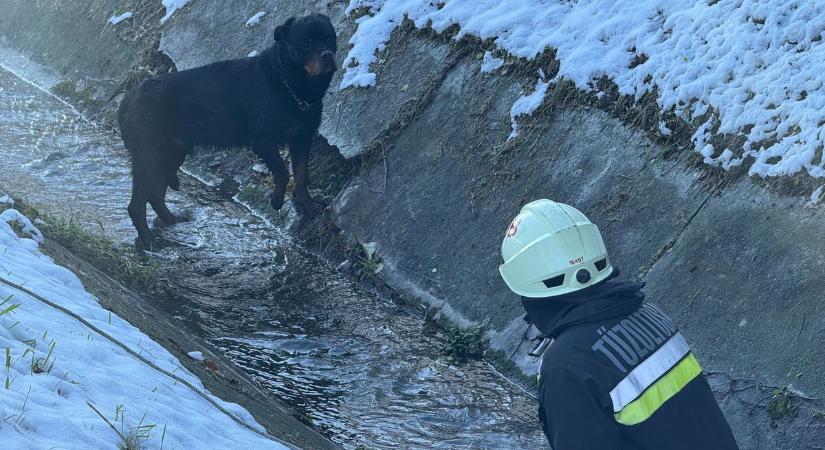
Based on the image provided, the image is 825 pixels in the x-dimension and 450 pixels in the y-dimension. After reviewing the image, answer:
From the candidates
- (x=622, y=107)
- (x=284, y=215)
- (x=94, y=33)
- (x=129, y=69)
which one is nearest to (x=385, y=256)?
(x=284, y=215)

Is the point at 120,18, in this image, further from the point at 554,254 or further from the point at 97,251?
the point at 554,254

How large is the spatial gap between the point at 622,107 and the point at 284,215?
12.0ft

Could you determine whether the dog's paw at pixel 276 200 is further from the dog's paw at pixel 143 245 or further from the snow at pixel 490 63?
the snow at pixel 490 63

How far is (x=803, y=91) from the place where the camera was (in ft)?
21.8

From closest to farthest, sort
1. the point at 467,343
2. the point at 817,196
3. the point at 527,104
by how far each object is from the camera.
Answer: the point at 817,196 → the point at 467,343 → the point at 527,104

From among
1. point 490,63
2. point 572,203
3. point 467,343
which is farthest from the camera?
point 490,63

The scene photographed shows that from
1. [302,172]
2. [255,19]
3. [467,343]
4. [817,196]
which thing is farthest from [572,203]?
[255,19]

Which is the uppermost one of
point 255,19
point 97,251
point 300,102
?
point 255,19

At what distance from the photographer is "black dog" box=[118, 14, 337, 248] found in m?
8.73

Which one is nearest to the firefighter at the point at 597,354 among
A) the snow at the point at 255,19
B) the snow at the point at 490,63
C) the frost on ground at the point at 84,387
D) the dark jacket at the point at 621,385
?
the dark jacket at the point at 621,385

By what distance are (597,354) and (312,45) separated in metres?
6.01

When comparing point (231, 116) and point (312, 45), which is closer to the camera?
point (312, 45)

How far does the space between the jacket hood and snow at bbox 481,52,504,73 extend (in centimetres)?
559

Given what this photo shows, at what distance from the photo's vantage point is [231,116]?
8.89 metres
